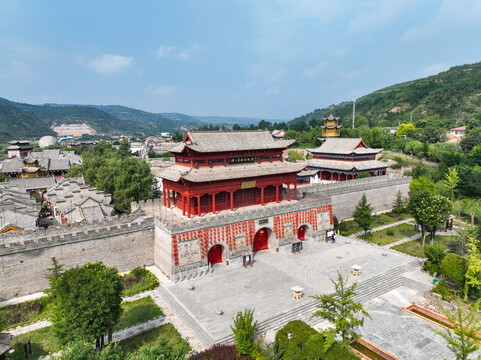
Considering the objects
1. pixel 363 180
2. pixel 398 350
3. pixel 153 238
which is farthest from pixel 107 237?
pixel 363 180

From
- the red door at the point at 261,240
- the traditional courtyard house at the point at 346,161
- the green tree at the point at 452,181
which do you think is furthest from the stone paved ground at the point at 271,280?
the green tree at the point at 452,181

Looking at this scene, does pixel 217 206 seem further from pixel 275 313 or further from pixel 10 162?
pixel 10 162

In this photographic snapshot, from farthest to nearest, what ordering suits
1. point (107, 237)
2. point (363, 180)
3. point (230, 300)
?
point (363, 180) → point (107, 237) → point (230, 300)

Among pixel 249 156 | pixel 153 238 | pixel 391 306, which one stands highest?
pixel 249 156

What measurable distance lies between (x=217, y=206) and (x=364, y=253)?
1279 centimetres

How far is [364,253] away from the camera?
25312mm

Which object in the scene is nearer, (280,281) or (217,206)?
(280,281)

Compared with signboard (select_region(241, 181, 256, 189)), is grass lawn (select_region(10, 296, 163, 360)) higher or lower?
lower

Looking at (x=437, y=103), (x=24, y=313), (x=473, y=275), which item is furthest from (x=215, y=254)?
(x=437, y=103)

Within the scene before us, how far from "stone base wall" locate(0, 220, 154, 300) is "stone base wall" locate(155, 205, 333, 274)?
4.27 feet

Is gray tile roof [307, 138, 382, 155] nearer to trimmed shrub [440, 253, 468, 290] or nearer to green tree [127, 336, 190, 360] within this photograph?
trimmed shrub [440, 253, 468, 290]

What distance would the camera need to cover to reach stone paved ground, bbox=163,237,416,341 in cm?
1733

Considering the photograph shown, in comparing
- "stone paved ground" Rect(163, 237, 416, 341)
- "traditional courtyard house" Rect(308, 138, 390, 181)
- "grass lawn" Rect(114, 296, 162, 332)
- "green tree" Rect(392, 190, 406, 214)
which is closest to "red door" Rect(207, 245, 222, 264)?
"stone paved ground" Rect(163, 237, 416, 341)

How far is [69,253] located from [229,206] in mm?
12590
